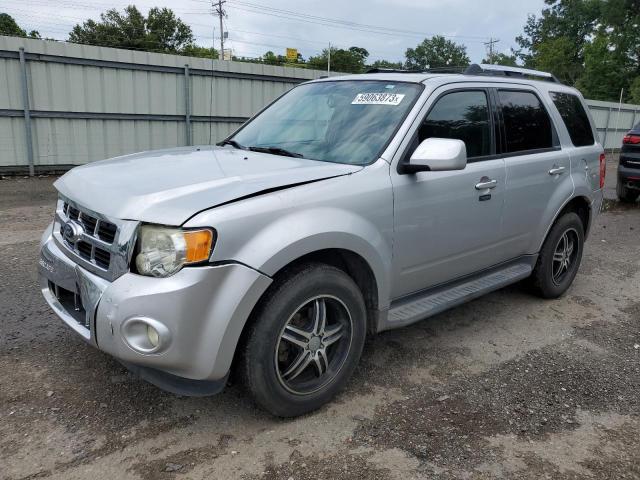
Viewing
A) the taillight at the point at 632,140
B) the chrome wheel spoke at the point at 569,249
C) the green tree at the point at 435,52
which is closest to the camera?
the chrome wheel spoke at the point at 569,249

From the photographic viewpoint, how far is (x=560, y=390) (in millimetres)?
3406

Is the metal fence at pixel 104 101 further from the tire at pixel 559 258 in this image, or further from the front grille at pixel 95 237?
the tire at pixel 559 258

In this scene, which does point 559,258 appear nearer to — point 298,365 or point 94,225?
A: point 298,365

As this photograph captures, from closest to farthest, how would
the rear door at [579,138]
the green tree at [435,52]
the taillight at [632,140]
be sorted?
the rear door at [579,138], the taillight at [632,140], the green tree at [435,52]

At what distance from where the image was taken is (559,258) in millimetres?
4957

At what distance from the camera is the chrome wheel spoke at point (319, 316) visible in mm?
2914

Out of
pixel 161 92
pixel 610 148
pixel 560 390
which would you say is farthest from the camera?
pixel 610 148

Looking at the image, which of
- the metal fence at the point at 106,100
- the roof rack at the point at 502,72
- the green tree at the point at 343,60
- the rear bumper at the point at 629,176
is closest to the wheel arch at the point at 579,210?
the roof rack at the point at 502,72

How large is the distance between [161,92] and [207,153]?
28.9ft

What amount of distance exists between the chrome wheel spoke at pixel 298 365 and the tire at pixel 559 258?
2641mm

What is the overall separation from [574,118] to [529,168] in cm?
113

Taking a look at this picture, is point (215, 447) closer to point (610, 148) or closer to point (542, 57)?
point (610, 148)

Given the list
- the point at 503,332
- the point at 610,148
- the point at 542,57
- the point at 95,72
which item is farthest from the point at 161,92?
the point at 542,57

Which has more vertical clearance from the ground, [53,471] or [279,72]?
[279,72]
